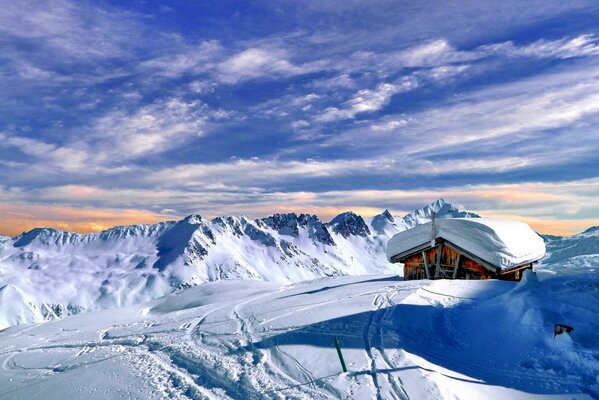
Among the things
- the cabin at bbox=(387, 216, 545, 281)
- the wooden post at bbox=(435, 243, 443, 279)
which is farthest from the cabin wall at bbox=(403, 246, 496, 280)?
the wooden post at bbox=(435, 243, 443, 279)

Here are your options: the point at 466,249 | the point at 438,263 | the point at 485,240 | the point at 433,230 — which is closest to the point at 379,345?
the point at 485,240

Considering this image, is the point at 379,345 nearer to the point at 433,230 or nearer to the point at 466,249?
the point at 466,249

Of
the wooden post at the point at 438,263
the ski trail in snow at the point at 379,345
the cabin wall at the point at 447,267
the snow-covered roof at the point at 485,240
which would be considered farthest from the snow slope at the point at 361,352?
the wooden post at the point at 438,263

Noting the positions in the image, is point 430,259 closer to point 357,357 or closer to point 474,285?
point 474,285

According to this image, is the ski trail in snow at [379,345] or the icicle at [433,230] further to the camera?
the icicle at [433,230]

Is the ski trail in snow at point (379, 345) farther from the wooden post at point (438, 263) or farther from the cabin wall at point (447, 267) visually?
the wooden post at point (438, 263)

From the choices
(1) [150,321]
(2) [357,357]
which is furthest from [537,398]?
(1) [150,321]

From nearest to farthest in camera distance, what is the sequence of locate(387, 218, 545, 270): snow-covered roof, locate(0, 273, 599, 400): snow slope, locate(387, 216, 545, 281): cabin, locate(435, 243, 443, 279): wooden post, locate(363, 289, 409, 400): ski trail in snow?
locate(363, 289, 409, 400): ski trail in snow → locate(0, 273, 599, 400): snow slope → locate(387, 218, 545, 270): snow-covered roof → locate(387, 216, 545, 281): cabin → locate(435, 243, 443, 279): wooden post

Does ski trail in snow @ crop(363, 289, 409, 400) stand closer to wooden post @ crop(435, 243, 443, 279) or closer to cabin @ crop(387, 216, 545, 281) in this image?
cabin @ crop(387, 216, 545, 281)
